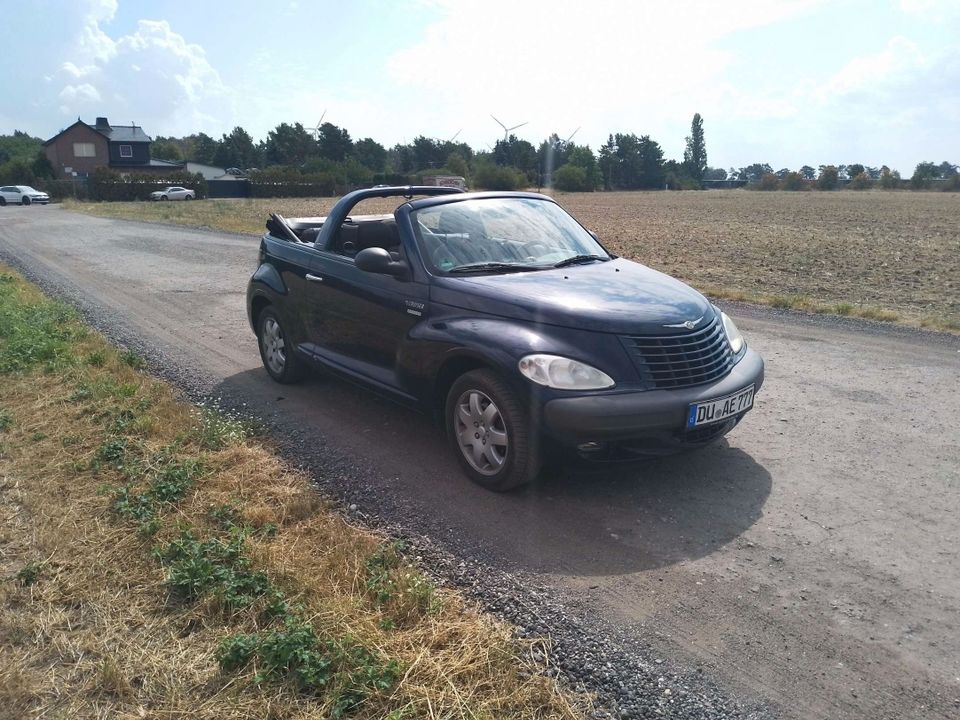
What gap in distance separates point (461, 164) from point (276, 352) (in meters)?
66.7

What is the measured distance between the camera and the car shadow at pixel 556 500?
4.00 metres

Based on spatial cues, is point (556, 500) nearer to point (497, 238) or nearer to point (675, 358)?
point (675, 358)

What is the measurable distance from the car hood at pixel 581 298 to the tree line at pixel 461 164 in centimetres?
5844

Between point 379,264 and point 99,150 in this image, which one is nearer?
point 379,264

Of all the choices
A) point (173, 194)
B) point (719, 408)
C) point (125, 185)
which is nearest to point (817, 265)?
point (719, 408)

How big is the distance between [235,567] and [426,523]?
1.07 metres

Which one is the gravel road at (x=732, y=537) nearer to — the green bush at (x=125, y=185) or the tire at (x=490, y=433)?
the tire at (x=490, y=433)

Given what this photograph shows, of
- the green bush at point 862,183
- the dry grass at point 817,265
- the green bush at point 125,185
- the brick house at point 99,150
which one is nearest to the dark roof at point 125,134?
the brick house at point 99,150

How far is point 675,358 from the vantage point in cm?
447

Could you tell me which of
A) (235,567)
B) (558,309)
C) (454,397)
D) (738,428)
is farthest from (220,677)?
(738,428)

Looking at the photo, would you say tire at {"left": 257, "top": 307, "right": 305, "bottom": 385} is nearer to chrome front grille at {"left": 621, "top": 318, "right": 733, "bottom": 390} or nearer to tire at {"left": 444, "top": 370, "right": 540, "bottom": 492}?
tire at {"left": 444, "top": 370, "right": 540, "bottom": 492}

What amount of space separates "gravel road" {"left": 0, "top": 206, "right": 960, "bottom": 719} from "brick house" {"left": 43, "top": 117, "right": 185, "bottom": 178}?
3260 inches

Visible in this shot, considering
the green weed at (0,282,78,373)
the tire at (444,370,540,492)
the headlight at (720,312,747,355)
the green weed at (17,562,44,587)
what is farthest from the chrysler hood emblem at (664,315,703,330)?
the green weed at (0,282,78,373)

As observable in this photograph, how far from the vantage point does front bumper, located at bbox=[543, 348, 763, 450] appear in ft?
13.8
